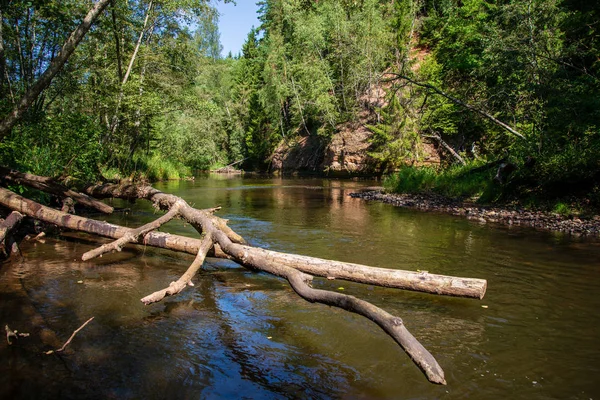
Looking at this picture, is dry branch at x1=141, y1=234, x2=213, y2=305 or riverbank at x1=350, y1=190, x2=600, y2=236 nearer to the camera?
dry branch at x1=141, y1=234, x2=213, y2=305

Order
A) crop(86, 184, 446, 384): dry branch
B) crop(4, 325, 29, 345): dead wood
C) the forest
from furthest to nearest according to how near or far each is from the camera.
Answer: the forest → crop(4, 325, 29, 345): dead wood → crop(86, 184, 446, 384): dry branch

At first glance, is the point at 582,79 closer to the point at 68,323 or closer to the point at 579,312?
the point at 579,312

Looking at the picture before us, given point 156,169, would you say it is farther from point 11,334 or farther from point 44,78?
point 11,334

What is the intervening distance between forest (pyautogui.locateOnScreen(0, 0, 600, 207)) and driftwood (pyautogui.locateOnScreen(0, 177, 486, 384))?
9.73ft

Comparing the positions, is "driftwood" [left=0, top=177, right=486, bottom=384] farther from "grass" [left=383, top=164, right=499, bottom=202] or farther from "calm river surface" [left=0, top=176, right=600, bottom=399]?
"grass" [left=383, top=164, right=499, bottom=202]

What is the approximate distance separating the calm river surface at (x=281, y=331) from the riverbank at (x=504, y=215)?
3.20 metres

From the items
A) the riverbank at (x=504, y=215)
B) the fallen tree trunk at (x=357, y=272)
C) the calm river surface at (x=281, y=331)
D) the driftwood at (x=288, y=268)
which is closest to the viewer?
the driftwood at (x=288, y=268)

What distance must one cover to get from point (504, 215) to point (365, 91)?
2904cm

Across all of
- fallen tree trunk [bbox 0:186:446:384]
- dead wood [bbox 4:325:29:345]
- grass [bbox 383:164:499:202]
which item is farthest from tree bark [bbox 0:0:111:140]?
grass [bbox 383:164:499:202]

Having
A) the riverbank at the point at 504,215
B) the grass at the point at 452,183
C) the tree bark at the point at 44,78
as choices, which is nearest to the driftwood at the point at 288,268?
the tree bark at the point at 44,78

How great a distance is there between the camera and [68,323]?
4.51 meters

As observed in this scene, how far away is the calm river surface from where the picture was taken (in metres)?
3.47

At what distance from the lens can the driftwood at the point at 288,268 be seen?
10.1 feet

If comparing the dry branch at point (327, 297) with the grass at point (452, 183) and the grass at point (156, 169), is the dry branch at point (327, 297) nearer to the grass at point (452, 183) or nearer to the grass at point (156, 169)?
the grass at point (452, 183)
